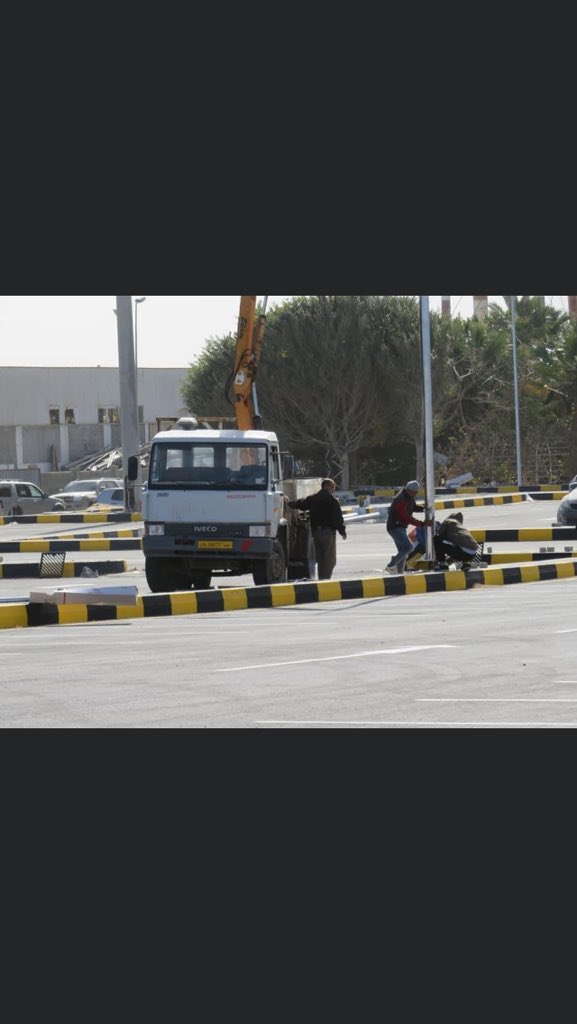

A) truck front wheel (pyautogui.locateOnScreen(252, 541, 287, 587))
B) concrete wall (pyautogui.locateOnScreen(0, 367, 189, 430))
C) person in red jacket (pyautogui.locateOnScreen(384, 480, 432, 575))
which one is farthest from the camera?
concrete wall (pyautogui.locateOnScreen(0, 367, 189, 430))

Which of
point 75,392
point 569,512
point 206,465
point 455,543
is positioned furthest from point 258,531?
point 75,392

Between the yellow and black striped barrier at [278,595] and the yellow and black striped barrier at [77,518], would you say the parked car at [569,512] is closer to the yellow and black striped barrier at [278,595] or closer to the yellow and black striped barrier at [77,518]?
the yellow and black striped barrier at [278,595]

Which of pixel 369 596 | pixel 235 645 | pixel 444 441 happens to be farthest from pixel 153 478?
pixel 444 441

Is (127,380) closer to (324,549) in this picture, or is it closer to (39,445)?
(324,549)

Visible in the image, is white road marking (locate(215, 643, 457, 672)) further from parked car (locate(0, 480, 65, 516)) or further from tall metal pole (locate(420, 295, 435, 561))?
parked car (locate(0, 480, 65, 516))

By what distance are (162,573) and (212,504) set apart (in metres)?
1.27

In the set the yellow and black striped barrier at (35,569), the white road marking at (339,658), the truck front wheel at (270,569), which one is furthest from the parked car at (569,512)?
the white road marking at (339,658)

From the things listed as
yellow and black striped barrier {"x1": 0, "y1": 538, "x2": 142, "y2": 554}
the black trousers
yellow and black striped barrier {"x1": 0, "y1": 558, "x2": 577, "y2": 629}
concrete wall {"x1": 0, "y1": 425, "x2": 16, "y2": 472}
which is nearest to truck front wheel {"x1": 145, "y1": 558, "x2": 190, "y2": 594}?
yellow and black striped barrier {"x1": 0, "y1": 558, "x2": 577, "y2": 629}

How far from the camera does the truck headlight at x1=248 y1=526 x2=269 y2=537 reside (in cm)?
2122

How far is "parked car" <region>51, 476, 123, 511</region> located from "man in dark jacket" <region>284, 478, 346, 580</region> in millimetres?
28292

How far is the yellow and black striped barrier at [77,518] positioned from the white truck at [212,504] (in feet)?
61.3

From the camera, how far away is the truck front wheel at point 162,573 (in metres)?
21.6

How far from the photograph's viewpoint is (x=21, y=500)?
155 feet

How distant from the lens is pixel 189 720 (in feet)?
31.0
